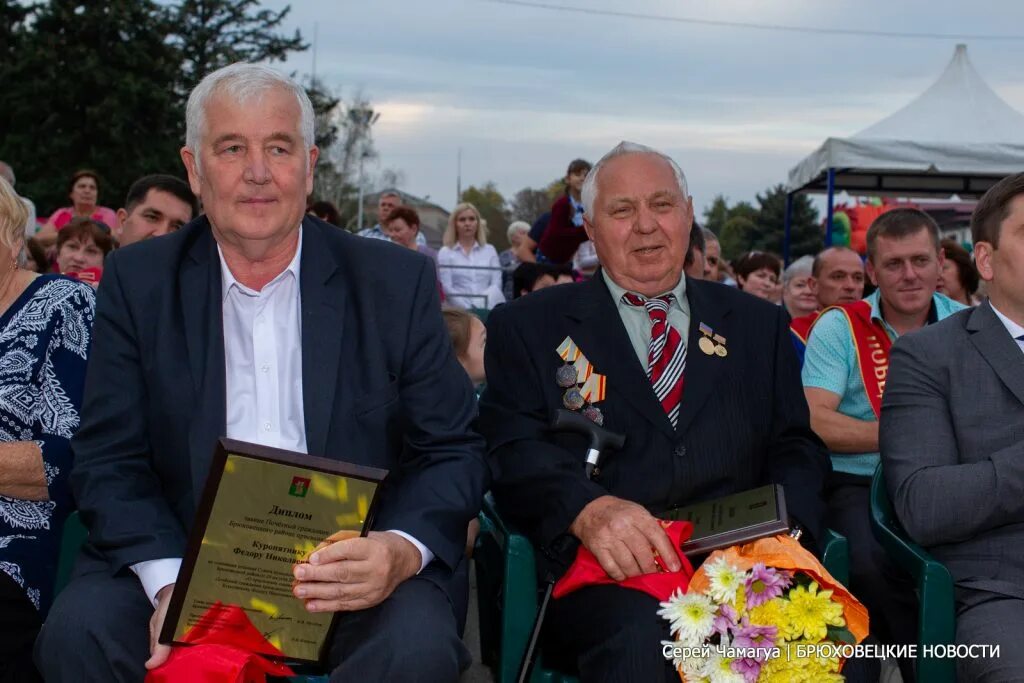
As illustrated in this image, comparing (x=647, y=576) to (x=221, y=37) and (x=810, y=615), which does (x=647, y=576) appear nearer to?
(x=810, y=615)

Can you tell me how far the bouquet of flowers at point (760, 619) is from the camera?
2.33 metres

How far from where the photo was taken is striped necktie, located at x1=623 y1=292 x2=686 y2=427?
3266 mm

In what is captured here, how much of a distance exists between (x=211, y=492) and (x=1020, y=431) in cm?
217

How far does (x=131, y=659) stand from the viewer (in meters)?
2.37

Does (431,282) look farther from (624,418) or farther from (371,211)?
(371,211)

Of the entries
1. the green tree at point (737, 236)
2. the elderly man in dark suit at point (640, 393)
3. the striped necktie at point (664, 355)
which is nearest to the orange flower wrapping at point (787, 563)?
the elderly man in dark suit at point (640, 393)

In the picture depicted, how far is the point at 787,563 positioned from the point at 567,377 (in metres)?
1.03

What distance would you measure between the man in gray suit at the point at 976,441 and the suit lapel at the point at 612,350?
2.27 ft

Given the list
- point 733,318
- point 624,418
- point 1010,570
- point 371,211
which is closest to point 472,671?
point 624,418

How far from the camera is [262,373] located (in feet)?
8.91

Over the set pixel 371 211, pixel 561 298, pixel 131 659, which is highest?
pixel 371 211

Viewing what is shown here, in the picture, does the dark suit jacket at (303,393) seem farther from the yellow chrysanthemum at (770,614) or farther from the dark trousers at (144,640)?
the yellow chrysanthemum at (770,614)

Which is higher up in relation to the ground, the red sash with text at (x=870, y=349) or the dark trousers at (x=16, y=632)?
the red sash with text at (x=870, y=349)

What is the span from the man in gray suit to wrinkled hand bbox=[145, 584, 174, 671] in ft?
6.43
